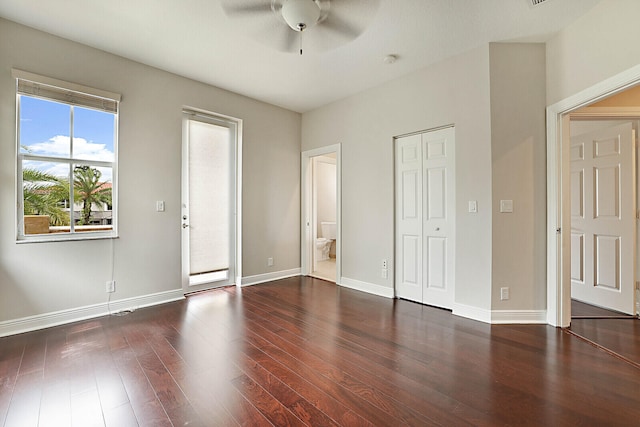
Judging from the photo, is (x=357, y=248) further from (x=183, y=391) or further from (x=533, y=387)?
(x=183, y=391)

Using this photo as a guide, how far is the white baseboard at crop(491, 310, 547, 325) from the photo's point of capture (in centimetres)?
296

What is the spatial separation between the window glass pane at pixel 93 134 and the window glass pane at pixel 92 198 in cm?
15

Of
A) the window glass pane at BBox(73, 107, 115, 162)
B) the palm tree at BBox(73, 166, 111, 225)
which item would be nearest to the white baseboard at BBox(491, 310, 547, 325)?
the palm tree at BBox(73, 166, 111, 225)

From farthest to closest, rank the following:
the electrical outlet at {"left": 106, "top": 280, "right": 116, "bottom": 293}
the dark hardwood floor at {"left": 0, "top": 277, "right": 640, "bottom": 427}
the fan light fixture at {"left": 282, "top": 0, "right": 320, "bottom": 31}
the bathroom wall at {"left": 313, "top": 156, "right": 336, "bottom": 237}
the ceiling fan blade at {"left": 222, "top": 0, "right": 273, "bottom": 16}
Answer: the bathroom wall at {"left": 313, "top": 156, "right": 336, "bottom": 237} < the electrical outlet at {"left": 106, "top": 280, "right": 116, "bottom": 293} < the ceiling fan blade at {"left": 222, "top": 0, "right": 273, "bottom": 16} < the fan light fixture at {"left": 282, "top": 0, "right": 320, "bottom": 31} < the dark hardwood floor at {"left": 0, "top": 277, "right": 640, "bottom": 427}

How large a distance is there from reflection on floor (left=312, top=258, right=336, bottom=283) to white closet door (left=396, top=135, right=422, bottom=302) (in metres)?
1.38

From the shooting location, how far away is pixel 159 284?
142 inches

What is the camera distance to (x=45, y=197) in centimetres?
288

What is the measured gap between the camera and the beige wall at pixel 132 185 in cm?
268

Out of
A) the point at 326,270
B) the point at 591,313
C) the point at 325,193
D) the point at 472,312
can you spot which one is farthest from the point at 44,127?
the point at 591,313

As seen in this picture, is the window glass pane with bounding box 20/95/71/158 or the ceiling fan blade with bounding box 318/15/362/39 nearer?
the ceiling fan blade with bounding box 318/15/362/39

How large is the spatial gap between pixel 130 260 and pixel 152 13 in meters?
2.57

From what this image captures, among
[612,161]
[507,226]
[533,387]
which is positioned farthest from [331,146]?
[533,387]

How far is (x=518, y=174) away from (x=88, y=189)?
15.0 feet

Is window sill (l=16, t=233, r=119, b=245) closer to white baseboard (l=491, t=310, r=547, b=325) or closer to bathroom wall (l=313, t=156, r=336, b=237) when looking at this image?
white baseboard (l=491, t=310, r=547, b=325)
